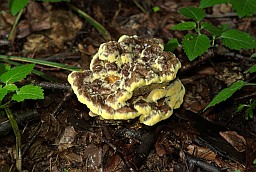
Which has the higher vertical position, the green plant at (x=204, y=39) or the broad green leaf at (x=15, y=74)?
the green plant at (x=204, y=39)

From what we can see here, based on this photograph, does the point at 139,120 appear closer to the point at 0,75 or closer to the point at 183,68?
the point at 183,68

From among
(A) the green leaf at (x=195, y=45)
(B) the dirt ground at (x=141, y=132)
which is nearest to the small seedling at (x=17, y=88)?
(B) the dirt ground at (x=141, y=132)

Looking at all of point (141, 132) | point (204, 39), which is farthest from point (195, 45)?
point (141, 132)

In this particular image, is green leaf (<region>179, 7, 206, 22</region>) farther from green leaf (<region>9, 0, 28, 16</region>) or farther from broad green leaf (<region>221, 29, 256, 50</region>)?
green leaf (<region>9, 0, 28, 16</region>)

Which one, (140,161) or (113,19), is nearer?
(140,161)

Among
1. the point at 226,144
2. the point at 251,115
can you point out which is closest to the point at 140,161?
the point at 226,144

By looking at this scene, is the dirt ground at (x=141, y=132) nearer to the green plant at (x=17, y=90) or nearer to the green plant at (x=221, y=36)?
the green plant at (x=17, y=90)

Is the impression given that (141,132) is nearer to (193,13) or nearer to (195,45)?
(195,45)
